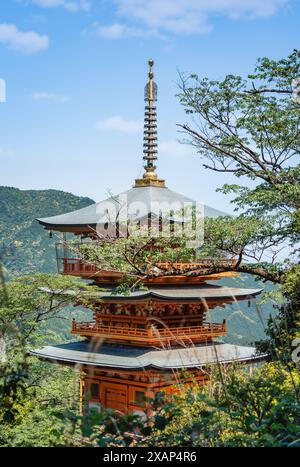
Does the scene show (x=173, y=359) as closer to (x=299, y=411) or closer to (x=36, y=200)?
(x=299, y=411)

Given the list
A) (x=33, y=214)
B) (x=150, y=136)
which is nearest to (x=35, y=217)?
(x=33, y=214)

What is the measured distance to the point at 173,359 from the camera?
1209cm

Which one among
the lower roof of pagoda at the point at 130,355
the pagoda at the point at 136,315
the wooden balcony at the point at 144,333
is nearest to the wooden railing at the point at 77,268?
the pagoda at the point at 136,315

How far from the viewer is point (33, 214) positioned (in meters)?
83.2

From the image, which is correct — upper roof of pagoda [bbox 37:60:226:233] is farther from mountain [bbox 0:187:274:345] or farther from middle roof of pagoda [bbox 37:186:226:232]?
mountain [bbox 0:187:274:345]

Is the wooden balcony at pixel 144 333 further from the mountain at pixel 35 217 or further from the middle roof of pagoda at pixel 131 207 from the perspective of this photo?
the mountain at pixel 35 217

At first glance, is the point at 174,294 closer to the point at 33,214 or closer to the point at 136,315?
the point at 136,315

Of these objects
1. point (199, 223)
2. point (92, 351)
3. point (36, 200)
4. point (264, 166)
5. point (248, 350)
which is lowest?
point (248, 350)

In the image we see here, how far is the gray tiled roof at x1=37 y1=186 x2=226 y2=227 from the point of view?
534 inches

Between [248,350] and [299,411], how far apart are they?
1187 centimetres

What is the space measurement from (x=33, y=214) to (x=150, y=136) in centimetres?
6945

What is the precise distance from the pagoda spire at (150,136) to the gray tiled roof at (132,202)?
0.28 m

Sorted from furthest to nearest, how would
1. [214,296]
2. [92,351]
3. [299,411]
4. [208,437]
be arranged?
[214,296], [299,411], [208,437], [92,351]
